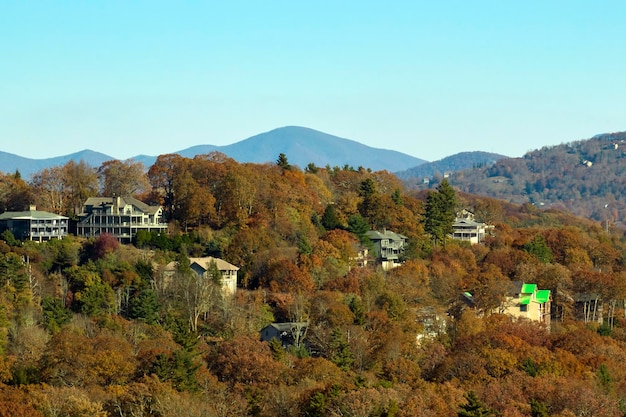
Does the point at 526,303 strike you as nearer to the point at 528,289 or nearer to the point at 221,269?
the point at 528,289

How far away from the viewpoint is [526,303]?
65.4 meters

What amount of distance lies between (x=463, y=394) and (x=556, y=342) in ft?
44.6

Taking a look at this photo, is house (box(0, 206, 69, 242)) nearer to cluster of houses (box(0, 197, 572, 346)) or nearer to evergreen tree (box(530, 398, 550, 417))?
cluster of houses (box(0, 197, 572, 346))

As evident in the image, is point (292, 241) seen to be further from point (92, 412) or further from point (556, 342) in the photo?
point (92, 412)

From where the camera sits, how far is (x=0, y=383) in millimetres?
43406

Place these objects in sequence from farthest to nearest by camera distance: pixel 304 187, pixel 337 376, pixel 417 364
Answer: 1. pixel 304 187
2. pixel 417 364
3. pixel 337 376

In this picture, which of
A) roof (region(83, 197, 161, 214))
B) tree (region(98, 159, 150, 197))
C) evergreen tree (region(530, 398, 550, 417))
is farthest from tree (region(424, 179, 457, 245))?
evergreen tree (region(530, 398, 550, 417))

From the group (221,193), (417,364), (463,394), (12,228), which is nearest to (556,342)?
(417,364)

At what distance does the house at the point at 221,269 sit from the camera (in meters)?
61.4

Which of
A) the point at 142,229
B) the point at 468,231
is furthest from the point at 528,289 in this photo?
the point at 142,229

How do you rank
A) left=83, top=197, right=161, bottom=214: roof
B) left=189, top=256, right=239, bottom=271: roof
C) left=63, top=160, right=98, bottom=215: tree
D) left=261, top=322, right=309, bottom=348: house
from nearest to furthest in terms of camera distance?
1. left=261, top=322, right=309, bottom=348: house
2. left=189, top=256, right=239, bottom=271: roof
3. left=83, top=197, right=161, bottom=214: roof
4. left=63, top=160, right=98, bottom=215: tree

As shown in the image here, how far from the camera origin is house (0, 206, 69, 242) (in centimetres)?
6688

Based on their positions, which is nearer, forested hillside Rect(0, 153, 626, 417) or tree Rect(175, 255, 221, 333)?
forested hillside Rect(0, 153, 626, 417)

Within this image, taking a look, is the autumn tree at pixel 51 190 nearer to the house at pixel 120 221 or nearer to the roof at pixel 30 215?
the roof at pixel 30 215
